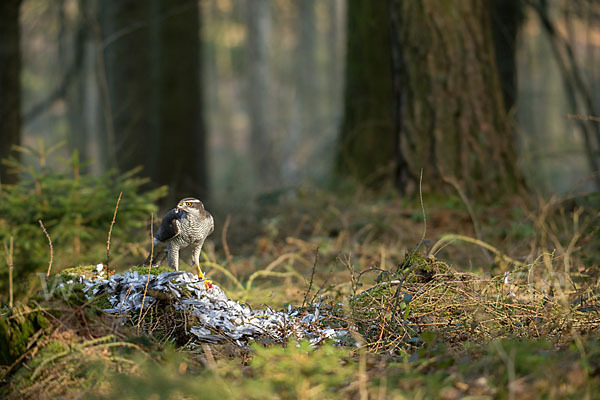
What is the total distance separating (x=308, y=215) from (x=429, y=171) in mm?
1325

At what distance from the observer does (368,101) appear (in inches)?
297

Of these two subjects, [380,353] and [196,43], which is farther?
[196,43]

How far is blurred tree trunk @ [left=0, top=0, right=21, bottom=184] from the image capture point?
282 inches

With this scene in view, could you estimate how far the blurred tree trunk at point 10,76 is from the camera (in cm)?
716

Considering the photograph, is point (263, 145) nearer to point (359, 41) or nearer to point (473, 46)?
point (359, 41)

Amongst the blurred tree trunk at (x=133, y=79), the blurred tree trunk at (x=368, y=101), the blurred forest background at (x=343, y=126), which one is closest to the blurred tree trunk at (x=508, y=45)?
the blurred forest background at (x=343, y=126)

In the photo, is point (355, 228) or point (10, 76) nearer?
point (355, 228)

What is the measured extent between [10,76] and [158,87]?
2.41m

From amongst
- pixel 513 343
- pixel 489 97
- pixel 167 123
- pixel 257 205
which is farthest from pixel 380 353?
pixel 167 123

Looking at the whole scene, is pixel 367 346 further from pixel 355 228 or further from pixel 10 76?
pixel 10 76

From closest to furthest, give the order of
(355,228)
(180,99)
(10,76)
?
1. (355,228)
2. (10,76)
3. (180,99)

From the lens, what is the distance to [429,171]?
592 centimetres

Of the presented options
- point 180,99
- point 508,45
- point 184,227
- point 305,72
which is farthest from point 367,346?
point 305,72

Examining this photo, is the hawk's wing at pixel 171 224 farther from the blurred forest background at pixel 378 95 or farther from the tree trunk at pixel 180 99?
the tree trunk at pixel 180 99
